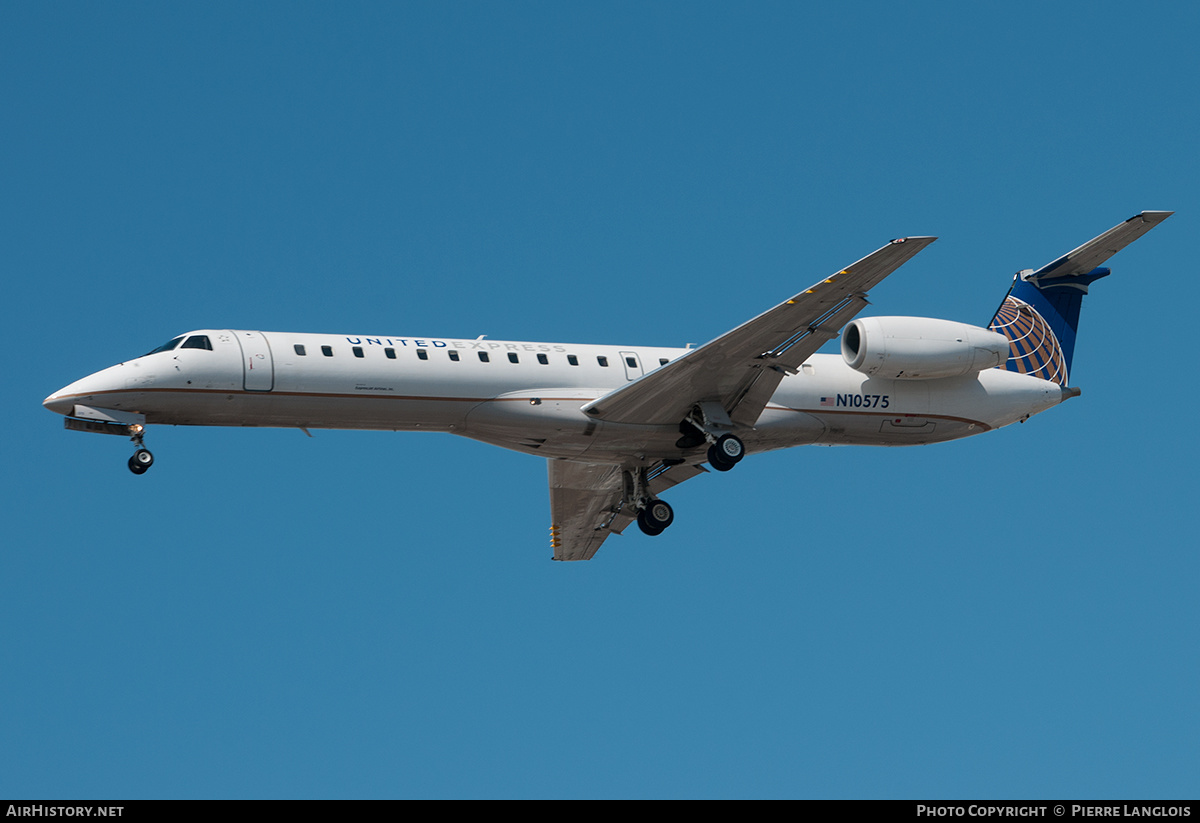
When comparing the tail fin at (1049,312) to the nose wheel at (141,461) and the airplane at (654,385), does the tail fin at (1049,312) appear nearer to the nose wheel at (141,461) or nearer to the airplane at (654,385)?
the airplane at (654,385)

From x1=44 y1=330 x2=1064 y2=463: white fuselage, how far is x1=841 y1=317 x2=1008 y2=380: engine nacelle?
0.57 metres

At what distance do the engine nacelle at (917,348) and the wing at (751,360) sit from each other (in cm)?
193

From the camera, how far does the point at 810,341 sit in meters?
26.8

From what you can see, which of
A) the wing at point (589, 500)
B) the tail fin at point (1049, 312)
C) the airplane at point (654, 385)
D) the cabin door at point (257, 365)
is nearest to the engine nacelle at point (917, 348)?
the airplane at point (654, 385)

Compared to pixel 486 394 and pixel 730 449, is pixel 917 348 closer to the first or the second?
pixel 730 449

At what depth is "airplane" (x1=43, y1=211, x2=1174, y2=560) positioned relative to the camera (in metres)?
25.5

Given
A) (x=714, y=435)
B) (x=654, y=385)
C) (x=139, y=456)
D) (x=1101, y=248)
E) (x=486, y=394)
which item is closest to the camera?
(x=139, y=456)

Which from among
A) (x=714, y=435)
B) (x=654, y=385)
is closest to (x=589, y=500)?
(x=714, y=435)

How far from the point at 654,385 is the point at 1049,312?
10.0 metres

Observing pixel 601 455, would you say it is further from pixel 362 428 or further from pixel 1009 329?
pixel 1009 329

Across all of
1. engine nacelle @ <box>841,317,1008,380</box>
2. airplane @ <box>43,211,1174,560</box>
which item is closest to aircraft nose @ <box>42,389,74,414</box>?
airplane @ <box>43,211,1174,560</box>

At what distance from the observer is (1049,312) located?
31.9 metres

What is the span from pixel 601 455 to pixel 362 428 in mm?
4776
